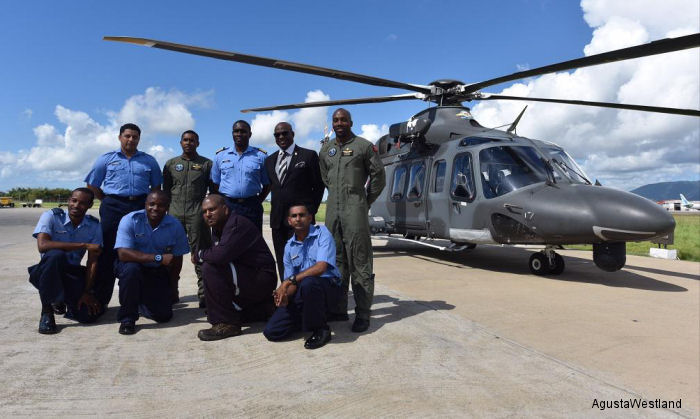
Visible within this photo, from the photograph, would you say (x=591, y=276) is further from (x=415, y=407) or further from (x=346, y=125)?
(x=415, y=407)

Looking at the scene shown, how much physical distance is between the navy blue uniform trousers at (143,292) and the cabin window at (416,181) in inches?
202

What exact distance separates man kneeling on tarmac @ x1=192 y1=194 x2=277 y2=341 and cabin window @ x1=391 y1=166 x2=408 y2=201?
17.0 ft

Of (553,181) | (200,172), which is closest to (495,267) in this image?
(553,181)

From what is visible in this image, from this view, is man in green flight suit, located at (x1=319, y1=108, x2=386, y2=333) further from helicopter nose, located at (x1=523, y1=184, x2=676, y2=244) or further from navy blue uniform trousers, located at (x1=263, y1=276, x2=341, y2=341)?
helicopter nose, located at (x1=523, y1=184, x2=676, y2=244)

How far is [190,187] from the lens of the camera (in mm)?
4180

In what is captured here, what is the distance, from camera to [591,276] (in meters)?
6.01

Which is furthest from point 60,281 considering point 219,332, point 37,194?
point 37,194

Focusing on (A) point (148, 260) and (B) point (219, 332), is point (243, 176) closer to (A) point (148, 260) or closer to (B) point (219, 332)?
(A) point (148, 260)

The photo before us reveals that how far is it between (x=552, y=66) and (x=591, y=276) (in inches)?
125

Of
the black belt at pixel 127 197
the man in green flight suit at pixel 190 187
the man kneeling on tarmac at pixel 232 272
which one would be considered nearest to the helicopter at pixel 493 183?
the man in green flight suit at pixel 190 187

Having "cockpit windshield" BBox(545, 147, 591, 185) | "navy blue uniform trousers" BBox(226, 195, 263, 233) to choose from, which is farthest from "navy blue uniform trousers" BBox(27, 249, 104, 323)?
"cockpit windshield" BBox(545, 147, 591, 185)

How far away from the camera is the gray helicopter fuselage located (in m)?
4.99

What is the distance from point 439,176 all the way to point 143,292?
523 centimetres

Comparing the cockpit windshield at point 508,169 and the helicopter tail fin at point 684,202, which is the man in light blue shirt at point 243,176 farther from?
the helicopter tail fin at point 684,202
